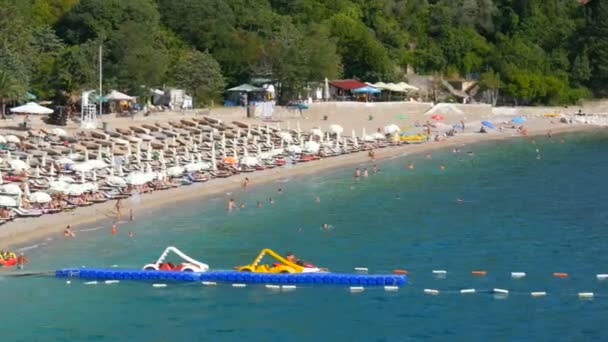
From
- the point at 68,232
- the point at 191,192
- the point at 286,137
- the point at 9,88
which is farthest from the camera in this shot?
the point at 286,137

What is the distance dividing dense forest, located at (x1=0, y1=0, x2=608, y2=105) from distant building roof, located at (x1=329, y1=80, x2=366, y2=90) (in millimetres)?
1228

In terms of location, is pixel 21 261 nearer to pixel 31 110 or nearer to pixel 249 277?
pixel 249 277

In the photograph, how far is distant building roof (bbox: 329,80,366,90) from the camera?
105250mm

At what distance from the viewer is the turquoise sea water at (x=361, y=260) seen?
129ft

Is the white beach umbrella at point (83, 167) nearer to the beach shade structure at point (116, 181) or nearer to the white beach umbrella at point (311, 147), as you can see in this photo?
the beach shade structure at point (116, 181)

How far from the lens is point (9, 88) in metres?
78.5

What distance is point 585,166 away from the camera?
8212cm

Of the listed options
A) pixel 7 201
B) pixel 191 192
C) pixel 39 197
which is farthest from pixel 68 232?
pixel 191 192

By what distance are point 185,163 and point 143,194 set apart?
9.47 meters

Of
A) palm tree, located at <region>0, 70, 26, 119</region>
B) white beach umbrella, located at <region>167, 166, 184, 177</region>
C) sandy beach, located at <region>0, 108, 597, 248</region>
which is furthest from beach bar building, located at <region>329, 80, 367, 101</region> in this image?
white beach umbrella, located at <region>167, 166, 184, 177</region>

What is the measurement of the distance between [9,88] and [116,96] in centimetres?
921

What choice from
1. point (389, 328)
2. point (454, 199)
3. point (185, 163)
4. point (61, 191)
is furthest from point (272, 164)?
point (389, 328)

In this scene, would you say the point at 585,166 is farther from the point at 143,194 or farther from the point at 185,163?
the point at 143,194

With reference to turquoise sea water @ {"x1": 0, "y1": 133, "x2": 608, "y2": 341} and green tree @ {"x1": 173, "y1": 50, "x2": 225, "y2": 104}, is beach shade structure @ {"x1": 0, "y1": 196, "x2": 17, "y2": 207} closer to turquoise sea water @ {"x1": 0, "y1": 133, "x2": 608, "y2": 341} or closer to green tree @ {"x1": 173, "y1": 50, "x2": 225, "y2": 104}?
turquoise sea water @ {"x1": 0, "y1": 133, "x2": 608, "y2": 341}
